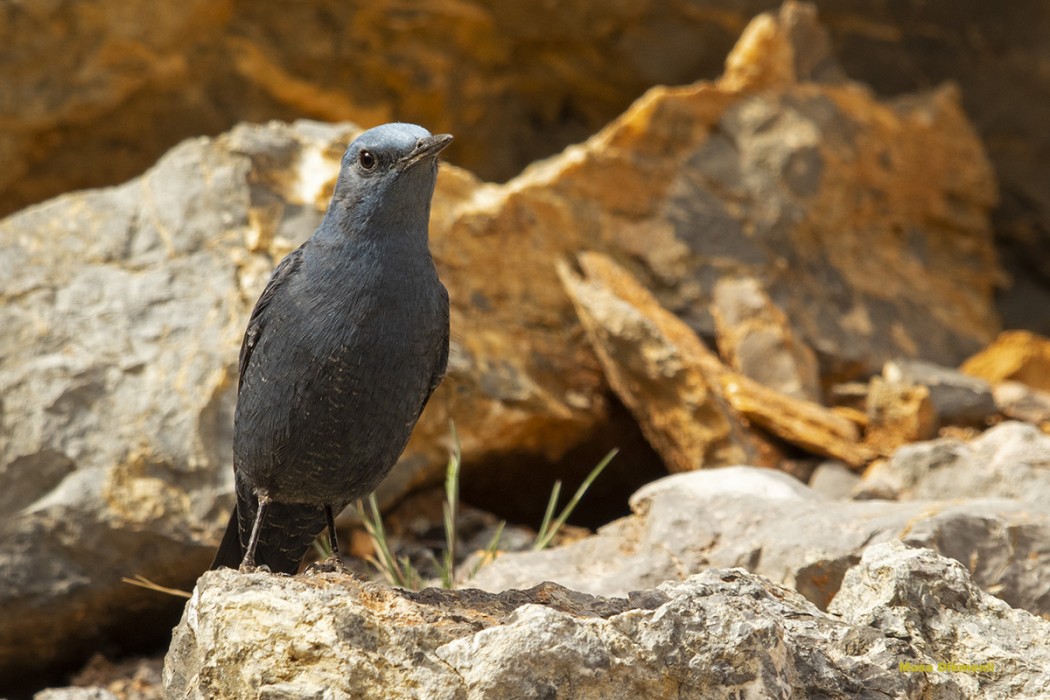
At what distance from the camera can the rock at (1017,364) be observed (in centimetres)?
750

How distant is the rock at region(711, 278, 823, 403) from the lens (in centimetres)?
668

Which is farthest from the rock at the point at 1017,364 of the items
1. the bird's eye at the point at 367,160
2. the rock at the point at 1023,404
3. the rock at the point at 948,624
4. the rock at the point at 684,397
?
the bird's eye at the point at 367,160

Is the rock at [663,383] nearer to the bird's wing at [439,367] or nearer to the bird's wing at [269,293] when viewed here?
the bird's wing at [439,367]

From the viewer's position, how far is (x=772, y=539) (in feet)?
14.9

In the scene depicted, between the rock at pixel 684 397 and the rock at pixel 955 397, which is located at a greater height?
the rock at pixel 684 397

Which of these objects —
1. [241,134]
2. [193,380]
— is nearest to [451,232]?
[241,134]

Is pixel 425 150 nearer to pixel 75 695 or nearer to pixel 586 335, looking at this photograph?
pixel 75 695

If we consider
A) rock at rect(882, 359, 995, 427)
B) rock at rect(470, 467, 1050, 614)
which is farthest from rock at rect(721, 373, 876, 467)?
rock at rect(470, 467, 1050, 614)

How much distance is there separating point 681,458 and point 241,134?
281cm

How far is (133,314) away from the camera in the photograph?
5.68 meters

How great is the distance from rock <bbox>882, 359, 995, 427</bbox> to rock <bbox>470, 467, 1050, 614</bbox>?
1.75 m

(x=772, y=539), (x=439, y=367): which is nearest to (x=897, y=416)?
(x=772, y=539)

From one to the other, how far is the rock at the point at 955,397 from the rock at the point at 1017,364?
2.83 ft

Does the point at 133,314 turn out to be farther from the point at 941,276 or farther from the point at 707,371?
the point at 941,276
